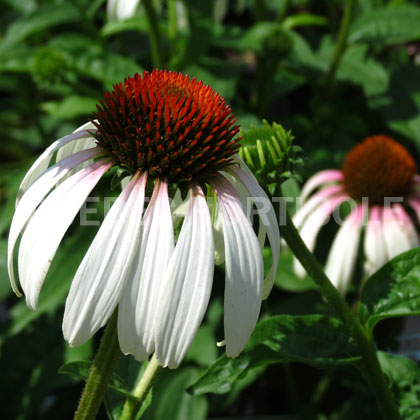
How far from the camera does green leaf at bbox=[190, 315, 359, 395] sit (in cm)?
71

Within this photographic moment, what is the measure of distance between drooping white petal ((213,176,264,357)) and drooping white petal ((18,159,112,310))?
0.42 feet

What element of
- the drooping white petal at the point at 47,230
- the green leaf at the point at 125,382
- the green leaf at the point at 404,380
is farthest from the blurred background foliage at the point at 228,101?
the drooping white petal at the point at 47,230

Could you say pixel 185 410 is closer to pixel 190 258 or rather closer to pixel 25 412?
pixel 25 412

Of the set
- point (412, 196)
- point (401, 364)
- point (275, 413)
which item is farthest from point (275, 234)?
point (275, 413)

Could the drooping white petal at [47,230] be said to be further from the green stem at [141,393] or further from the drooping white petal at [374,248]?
the drooping white petal at [374,248]

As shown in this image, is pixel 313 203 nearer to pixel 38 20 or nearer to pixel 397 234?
pixel 397 234

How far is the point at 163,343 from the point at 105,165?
19 cm

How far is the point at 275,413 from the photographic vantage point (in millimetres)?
1471

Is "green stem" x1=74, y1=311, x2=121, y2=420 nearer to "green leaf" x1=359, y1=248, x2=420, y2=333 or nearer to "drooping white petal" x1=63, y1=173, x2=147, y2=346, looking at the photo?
"drooping white petal" x1=63, y1=173, x2=147, y2=346

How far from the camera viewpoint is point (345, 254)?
1.15 metres

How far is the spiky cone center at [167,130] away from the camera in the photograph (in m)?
0.66

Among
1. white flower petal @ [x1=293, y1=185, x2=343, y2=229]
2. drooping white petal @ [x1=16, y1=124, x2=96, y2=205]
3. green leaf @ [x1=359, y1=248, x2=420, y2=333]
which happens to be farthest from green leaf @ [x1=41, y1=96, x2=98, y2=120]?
green leaf @ [x1=359, y1=248, x2=420, y2=333]

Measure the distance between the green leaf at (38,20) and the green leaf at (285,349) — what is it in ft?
3.15

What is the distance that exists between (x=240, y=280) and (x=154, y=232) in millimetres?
80
